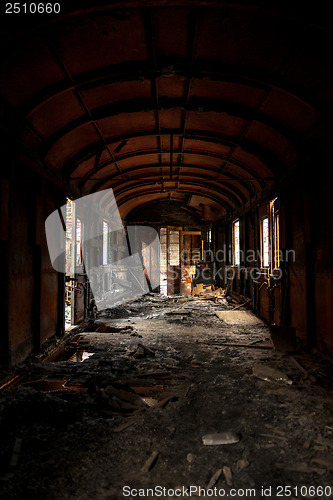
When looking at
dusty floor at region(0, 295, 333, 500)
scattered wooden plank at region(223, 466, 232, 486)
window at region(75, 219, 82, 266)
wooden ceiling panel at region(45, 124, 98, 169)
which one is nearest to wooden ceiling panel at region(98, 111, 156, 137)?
wooden ceiling panel at region(45, 124, 98, 169)

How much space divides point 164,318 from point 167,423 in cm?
665

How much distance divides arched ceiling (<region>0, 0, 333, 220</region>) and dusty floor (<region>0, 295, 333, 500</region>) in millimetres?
4184

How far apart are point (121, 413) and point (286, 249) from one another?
214 inches

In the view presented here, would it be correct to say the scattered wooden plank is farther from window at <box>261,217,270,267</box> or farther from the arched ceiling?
window at <box>261,217,270,267</box>

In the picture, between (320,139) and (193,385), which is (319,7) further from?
(193,385)

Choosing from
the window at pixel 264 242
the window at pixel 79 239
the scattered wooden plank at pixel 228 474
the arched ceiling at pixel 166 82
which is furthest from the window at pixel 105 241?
the scattered wooden plank at pixel 228 474

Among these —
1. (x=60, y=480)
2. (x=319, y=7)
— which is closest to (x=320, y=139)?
(x=319, y=7)

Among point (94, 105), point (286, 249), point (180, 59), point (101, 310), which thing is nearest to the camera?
point (180, 59)

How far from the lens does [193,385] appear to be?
4637 mm

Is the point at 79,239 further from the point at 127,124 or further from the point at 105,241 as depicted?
the point at 105,241

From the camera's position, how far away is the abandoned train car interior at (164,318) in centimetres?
295

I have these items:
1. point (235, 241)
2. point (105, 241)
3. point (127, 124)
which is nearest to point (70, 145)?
point (127, 124)

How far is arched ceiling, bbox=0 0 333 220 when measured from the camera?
3.68 metres

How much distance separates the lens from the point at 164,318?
10203mm
